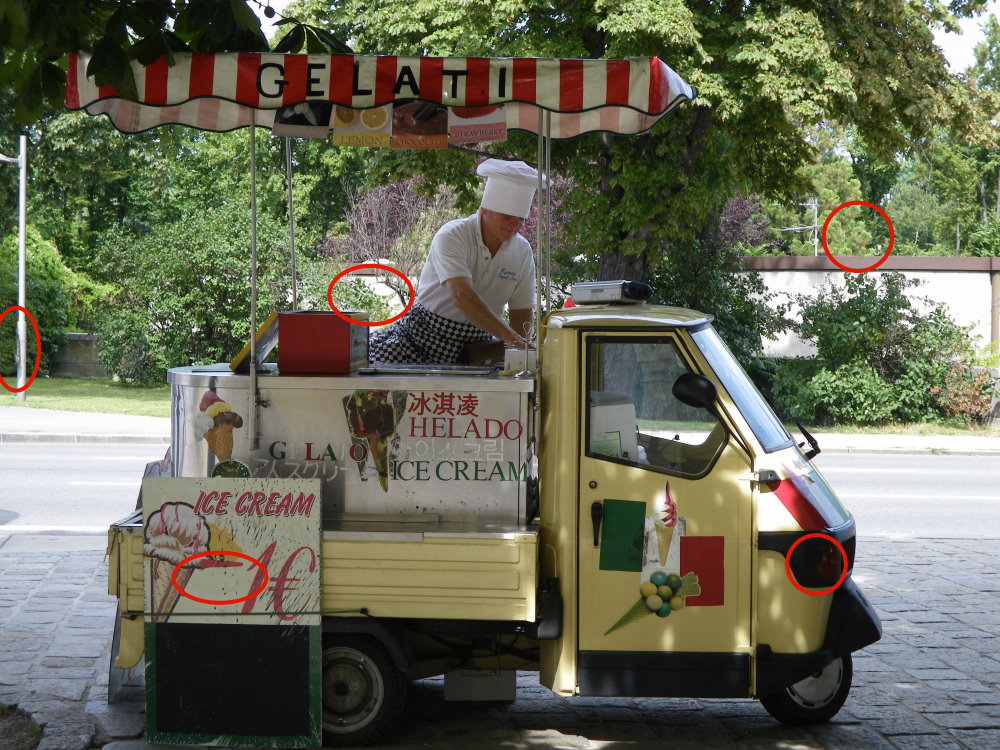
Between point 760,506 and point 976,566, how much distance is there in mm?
5427

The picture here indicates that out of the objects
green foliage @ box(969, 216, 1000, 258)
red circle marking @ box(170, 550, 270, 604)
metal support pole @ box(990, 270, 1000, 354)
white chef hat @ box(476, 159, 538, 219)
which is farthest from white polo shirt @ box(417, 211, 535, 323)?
green foliage @ box(969, 216, 1000, 258)

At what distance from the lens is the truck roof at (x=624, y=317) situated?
459 cm

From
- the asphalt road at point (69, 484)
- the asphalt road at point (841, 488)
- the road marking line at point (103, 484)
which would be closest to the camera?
the asphalt road at point (69, 484)

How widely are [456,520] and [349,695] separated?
3.02 feet

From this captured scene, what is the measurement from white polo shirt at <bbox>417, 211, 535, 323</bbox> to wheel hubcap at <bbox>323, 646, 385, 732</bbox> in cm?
216

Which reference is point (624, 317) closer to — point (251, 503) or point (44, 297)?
point (251, 503)

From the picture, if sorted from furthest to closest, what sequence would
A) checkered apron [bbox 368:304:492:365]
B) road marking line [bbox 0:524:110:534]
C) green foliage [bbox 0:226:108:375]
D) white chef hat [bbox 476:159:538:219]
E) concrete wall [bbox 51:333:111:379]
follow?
1. concrete wall [bbox 51:333:111:379]
2. green foliage [bbox 0:226:108:375]
3. road marking line [bbox 0:524:110:534]
4. checkered apron [bbox 368:304:492:365]
5. white chef hat [bbox 476:159:538:219]

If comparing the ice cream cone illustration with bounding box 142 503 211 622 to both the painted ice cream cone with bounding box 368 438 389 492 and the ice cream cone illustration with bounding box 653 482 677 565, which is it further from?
the ice cream cone illustration with bounding box 653 482 677 565

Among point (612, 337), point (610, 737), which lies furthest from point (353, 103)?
point (610, 737)

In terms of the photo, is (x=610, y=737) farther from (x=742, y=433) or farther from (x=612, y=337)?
(x=612, y=337)

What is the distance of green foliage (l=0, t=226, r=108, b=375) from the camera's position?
27.6 metres

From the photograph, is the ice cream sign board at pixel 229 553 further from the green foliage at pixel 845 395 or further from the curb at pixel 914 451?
the green foliage at pixel 845 395

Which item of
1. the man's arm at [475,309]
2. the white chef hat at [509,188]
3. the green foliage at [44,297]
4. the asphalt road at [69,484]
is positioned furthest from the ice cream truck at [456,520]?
the green foliage at [44,297]

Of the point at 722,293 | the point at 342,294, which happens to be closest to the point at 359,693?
the point at 722,293
